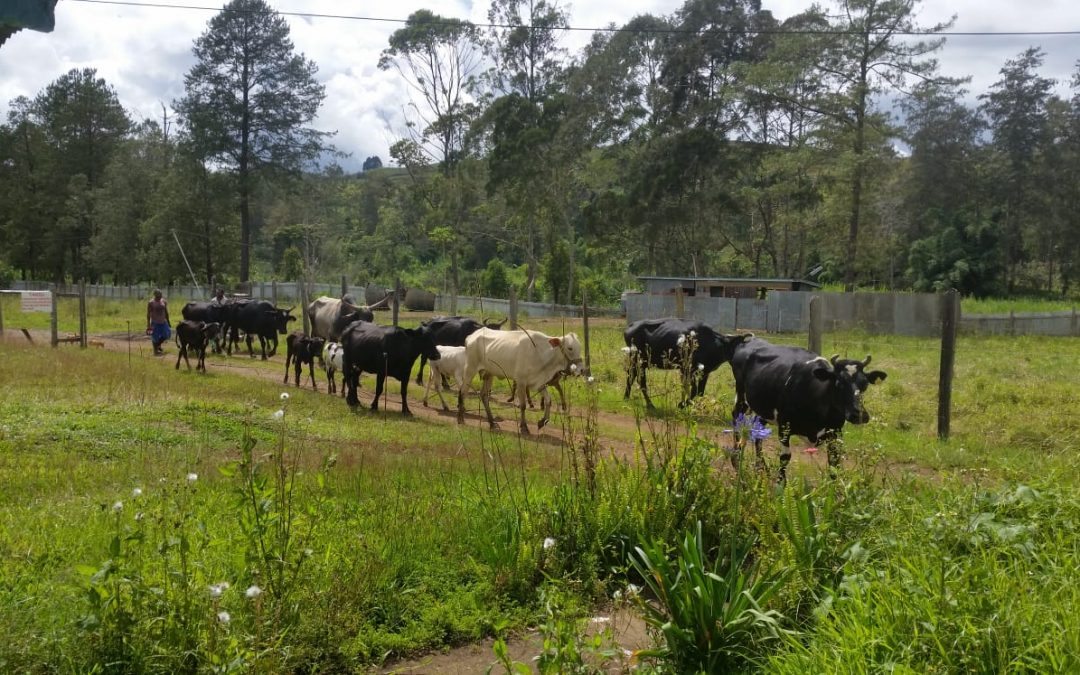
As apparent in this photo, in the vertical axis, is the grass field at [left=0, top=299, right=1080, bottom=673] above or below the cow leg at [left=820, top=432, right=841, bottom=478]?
below

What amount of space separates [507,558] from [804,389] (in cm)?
476

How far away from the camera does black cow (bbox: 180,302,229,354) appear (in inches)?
870

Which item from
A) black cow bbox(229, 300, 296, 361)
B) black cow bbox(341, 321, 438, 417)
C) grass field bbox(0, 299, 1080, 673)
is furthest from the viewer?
black cow bbox(229, 300, 296, 361)

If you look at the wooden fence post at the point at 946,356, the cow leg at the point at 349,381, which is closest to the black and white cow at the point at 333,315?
the cow leg at the point at 349,381

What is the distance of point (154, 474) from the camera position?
657cm

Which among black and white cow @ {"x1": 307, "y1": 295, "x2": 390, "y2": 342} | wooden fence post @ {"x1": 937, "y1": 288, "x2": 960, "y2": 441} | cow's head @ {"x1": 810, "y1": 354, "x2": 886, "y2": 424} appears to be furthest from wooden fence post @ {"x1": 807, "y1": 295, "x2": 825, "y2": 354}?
black and white cow @ {"x1": 307, "y1": 295, "x2": 390, "y2": 342}

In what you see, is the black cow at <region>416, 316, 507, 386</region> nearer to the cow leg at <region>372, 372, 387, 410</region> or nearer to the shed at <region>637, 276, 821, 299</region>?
the cow leg at <region>372, 372, 387, 410</region>

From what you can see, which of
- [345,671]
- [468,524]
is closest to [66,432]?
[468,524]

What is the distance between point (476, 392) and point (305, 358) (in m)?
3.64

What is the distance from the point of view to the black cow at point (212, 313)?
22.1 meters

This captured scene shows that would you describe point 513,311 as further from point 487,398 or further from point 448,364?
point 487,398

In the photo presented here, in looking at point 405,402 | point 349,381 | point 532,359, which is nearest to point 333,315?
point 349,381

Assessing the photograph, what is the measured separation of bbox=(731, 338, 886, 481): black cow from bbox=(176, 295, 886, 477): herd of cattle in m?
0.01

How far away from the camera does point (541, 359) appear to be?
1195 cm
